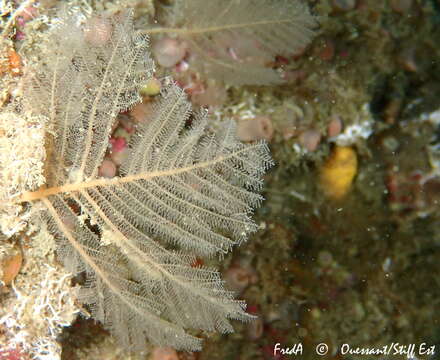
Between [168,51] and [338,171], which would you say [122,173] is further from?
[338,171]

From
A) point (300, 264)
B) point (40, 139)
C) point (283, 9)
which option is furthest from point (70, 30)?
point (300, 264)

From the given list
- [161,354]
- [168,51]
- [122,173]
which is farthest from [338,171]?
[161,354]

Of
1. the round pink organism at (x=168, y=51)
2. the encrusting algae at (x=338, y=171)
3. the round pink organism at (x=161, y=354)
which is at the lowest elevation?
the round pink organism at (x=161, y=354)

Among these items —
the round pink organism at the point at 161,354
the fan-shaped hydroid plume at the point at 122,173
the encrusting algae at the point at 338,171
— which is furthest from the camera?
the encrusting algae at the point at 338,171

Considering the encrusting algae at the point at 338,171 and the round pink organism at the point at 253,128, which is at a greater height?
the round pink organism at the point at 253,128

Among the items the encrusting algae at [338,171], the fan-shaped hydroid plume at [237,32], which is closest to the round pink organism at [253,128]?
the fan-shaped hydroid plume at [237,32]

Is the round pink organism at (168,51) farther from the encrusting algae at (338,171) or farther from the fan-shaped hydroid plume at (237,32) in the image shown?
the encrusting algae at (338,171)

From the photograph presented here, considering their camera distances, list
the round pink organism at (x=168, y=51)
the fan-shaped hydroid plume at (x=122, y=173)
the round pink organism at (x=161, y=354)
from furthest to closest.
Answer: the round pink organism at (x=161, y=354), the round pink organism at (x=168, y=51), the fan-shaped hydroid plume at (x=122, y=173)
